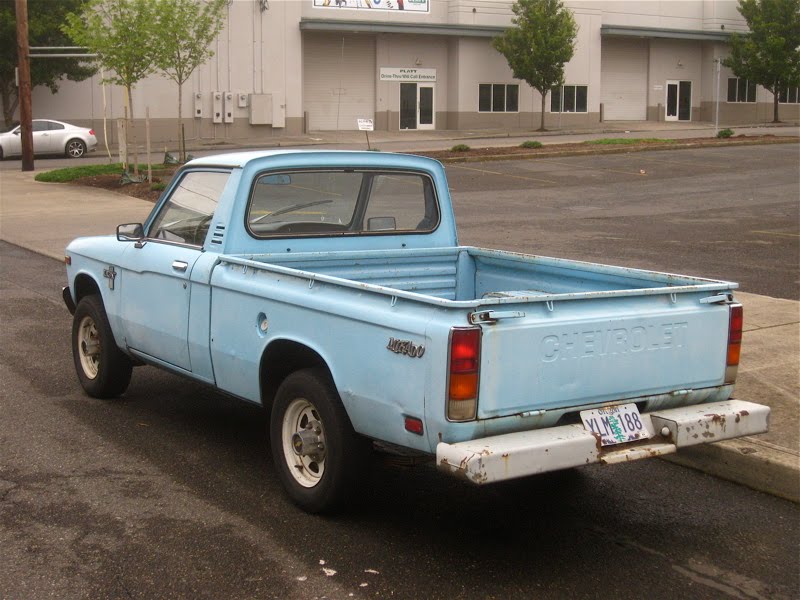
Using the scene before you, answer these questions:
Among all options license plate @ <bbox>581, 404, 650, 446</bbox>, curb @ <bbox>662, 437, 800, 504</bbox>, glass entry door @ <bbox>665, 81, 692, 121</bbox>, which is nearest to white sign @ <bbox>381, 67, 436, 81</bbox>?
glass entry door @ <bbox>665, 81, 692, 121</bbox>

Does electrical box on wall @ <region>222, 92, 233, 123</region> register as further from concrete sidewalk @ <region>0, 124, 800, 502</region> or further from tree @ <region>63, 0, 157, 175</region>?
concrete sidewalk @ <region>0, 124, 800, 502</region>

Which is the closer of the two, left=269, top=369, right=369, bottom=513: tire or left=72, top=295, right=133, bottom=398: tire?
left=269, top=369, right=369, bottom=513: tire

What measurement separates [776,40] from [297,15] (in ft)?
78.7

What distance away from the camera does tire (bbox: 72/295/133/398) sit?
7258mm

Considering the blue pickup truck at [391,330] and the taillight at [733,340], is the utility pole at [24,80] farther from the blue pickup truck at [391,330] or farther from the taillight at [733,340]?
the taillight at [733,340]

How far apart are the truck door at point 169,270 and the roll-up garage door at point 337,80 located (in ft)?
136

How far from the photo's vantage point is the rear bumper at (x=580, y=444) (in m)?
4.34

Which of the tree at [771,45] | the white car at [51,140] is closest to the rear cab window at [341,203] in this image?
the white car at [51,140]

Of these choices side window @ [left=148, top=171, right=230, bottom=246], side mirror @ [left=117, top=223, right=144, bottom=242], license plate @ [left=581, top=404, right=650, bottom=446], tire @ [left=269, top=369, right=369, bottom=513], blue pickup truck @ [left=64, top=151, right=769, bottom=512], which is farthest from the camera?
side mirror @ [left=117, top=223, right=144, bottom=242]

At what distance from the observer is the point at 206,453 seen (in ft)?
20.9

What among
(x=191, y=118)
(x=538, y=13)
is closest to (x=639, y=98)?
(x=538, y=13)

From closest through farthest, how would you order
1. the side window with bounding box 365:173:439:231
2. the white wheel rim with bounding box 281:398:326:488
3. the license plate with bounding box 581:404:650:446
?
the license plate with bounding box 581:404:650:446 < the white wheel rim with bounding box 281:398:326:488 < the side window with bounding box 365:173:439:231

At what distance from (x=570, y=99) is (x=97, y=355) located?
156ft

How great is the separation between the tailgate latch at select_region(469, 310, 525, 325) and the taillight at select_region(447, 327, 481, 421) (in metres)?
0.05
